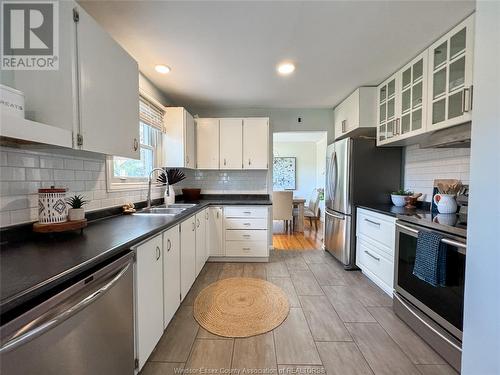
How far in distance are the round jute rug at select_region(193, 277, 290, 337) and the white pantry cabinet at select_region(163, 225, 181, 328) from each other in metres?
0.29

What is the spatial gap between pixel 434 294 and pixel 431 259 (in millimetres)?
296

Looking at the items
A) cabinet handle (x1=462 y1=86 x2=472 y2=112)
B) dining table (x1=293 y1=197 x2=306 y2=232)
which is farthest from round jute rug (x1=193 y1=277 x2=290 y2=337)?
dining table (x1=293 y1=197 x2=306 y2=232)

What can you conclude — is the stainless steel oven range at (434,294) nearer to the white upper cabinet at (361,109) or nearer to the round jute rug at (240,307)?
the round jute rug at (240,307)

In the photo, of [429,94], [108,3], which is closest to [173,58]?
[108,3]

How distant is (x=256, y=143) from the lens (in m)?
3.43

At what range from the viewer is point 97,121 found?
4.27ft

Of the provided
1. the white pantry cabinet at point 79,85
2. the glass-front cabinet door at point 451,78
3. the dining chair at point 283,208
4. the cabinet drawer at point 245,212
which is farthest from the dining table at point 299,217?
the white pantry cabinet at point 79,85

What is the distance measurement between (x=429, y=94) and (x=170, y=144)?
2.86m

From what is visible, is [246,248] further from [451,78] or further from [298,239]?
[451,78]

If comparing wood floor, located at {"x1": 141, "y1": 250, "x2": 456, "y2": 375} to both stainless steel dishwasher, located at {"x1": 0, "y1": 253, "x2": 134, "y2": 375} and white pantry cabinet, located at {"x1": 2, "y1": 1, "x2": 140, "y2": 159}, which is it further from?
white pantry cabinet, located at {"x1": 2, "y1": 1, "x2": 140, "y2": 159}

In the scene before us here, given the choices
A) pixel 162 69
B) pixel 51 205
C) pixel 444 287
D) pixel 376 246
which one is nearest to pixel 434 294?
pixel 444 287

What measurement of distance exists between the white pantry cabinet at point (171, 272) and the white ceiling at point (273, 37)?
1588 mm

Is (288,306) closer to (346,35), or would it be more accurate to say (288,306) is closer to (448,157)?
(448,157)

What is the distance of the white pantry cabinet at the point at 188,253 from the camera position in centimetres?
203
